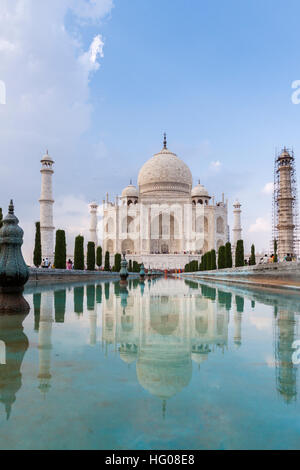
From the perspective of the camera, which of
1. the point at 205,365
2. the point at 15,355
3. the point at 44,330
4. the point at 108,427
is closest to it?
the point at 108,427

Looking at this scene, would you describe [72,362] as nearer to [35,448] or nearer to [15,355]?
[15,355]

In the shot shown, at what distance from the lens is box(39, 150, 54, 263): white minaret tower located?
26.7m

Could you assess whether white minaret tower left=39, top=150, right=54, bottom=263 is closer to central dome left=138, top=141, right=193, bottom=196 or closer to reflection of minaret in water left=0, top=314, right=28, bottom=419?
central dome left=138, top=141, right=193, bottom=196

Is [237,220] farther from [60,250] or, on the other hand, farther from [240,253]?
[60,250]

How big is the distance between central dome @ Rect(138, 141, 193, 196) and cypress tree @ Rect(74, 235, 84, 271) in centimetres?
2664

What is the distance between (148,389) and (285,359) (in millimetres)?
825

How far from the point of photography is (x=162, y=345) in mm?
2131

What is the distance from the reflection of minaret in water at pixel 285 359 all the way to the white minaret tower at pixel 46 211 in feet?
81.8

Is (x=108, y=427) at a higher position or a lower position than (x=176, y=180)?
lower

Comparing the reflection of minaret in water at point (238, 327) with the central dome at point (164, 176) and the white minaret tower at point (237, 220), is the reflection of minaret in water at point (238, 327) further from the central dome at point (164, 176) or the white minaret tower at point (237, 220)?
the central dome at point (164, 176)

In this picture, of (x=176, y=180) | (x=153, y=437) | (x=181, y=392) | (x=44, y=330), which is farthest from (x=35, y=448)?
(x=176, y=180)

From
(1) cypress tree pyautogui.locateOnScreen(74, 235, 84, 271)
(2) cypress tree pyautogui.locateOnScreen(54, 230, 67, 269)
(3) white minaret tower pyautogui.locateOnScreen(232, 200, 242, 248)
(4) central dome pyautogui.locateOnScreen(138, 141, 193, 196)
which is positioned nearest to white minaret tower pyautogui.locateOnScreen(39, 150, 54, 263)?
(1) cypress tree pyautogui.locateOnScreen(74, 235, 84, 271)

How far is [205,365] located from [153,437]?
764 mm
